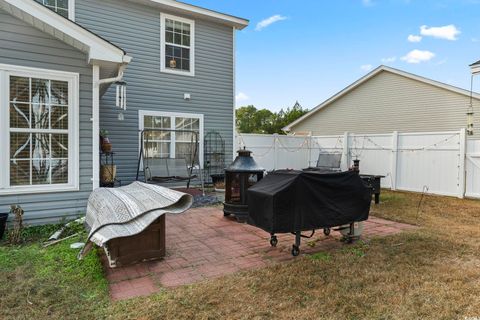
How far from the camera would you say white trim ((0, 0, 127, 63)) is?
13.7 ft

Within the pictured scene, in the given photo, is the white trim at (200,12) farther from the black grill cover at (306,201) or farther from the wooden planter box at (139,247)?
the wooden planter box at (139,247)

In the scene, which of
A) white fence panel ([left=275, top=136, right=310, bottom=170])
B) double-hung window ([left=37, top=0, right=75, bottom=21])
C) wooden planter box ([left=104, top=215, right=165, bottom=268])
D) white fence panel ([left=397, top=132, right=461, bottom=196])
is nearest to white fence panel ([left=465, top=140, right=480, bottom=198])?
white fence panel ([left=397, top=132, right=461, bottom=196])

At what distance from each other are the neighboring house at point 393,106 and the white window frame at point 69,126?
496 inches

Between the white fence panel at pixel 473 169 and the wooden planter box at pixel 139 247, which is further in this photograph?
the white fence panel at pixel 473 169

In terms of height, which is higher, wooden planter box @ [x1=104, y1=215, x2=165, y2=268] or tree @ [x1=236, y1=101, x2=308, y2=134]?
tree @ [x1=236, y1=101, x2=308, y2=134]

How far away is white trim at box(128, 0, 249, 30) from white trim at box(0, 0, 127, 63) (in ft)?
14.5

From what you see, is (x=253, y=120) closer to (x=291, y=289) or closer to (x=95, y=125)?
(x=95, y=125)

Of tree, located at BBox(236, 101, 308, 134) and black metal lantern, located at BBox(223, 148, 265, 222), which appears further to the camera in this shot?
tree, located at BBox(236, 101, 308, 134)

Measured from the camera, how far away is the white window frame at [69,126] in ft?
14.2

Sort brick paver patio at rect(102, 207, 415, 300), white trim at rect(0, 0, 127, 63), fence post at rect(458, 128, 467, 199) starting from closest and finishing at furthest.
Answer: brick paver patio at rect(102, 207, 415, 300), white trim at rect(0, 0, 127, 63), fence post at rect(458, 128, 467, 199)

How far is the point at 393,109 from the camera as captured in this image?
13766mm

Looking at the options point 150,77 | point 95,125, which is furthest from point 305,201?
point 150,77

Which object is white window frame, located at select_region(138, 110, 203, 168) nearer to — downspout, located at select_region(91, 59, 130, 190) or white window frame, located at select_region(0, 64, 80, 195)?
downspout, located at select_region(91, 59, 130, 190)

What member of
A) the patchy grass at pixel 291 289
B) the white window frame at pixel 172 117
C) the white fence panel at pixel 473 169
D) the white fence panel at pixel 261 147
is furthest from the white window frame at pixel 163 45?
the white fence panel at pixel 473 169
